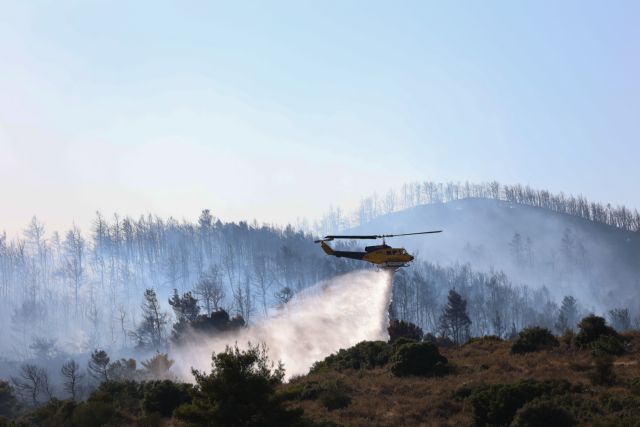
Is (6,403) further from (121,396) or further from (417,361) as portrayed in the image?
(417,361)

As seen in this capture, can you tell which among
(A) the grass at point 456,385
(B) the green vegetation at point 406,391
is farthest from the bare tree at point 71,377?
(A) the grass at point 456,385

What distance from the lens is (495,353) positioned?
124 ft

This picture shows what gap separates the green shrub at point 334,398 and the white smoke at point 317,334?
30.2 meters

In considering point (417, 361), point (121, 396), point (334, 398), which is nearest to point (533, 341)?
point (417, 361)

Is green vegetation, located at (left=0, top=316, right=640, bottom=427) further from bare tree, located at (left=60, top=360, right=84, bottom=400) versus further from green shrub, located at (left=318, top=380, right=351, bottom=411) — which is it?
bare tree, located at (left=60, top=360, right=84, bottom=400)

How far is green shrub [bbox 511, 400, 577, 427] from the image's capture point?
19531 millimetres

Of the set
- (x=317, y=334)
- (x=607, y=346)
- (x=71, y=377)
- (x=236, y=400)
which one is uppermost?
(x=236, y=400)

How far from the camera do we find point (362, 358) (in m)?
40.0

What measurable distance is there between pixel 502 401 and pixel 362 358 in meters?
19.4

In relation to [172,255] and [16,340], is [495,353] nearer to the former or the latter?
[16,340]

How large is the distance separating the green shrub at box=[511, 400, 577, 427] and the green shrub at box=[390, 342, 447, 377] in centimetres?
1318

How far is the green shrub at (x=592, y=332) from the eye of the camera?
112 feet

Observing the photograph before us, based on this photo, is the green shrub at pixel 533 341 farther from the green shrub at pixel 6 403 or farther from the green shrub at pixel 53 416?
the green shrub at pixel 6 403

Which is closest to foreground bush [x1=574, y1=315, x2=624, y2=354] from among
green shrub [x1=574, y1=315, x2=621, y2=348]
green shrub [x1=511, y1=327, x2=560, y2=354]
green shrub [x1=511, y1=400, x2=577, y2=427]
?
green shrub [x1=574, y1=315, x2=621, y2=348]
